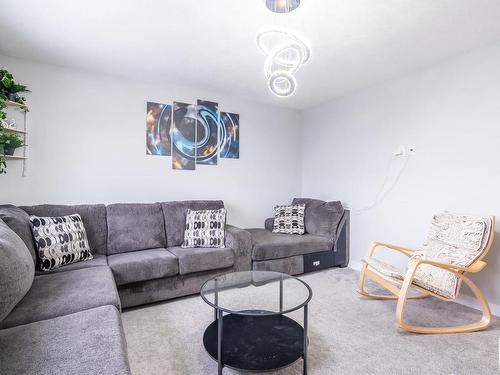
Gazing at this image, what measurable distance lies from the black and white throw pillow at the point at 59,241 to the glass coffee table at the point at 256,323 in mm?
1250

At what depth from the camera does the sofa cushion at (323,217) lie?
341 centimetres

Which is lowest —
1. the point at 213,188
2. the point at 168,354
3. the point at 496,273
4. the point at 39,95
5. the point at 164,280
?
the point at 168,354

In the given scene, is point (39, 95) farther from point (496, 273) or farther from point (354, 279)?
point (496, 273)

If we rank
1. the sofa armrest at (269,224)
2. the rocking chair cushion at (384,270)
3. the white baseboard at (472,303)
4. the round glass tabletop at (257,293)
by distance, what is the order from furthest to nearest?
1. the sofa armrest at (269,224)
2. the white baseboard at (472,303)
3. the rocking chair cushion at (384,270)
4. the round glass tabletop at (257,293)

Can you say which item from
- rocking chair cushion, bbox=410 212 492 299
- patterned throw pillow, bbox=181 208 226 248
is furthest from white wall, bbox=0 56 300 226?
rocking chair cushion, bbox=410 212 492 299

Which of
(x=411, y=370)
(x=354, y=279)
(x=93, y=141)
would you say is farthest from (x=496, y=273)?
(x=93, y=141)

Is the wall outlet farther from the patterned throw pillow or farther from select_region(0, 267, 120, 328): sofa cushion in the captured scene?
select_region(0, 267, 120, 328): sofa cushion

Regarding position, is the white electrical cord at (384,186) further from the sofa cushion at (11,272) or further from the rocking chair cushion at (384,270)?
the sofa cushion at (11,272)

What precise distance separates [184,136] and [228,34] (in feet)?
4.91

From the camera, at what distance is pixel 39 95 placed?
2.68 m

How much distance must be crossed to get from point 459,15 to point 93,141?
3.49 meters

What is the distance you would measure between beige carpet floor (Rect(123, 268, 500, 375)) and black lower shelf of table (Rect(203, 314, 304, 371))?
0.44 feet

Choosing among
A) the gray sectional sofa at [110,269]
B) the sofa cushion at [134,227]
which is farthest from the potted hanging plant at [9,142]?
the sofa cushion at [134,227]

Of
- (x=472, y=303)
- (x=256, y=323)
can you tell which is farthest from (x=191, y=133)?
(x=472, y=303)
